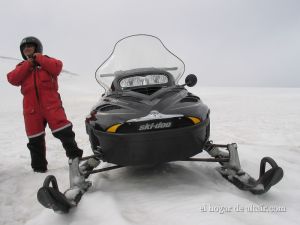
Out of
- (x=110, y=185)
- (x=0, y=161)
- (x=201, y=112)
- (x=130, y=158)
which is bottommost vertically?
(x=0, y=161)

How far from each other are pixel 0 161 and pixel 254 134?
5437 millimetres

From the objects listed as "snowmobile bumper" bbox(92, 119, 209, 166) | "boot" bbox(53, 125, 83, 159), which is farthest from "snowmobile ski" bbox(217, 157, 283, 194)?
"boot" bbox(53, 125, 83, 159)

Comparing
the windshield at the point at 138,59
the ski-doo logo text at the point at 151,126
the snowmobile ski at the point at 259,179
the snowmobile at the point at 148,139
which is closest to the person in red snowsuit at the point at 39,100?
the windshield at the point at 138,59

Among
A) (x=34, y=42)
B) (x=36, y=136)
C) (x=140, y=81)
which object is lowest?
(x=36, y=136)

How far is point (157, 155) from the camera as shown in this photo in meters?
3.22

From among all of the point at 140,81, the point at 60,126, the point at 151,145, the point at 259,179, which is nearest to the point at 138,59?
the point at 140,81

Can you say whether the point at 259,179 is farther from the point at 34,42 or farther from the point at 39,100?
the point at 34,42

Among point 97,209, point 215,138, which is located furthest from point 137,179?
point 215,138

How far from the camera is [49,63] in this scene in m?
4.52

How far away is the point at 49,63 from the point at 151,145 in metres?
2.24

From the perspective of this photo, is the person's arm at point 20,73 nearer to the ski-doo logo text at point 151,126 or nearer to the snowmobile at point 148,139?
the snowmobile at point 148,139

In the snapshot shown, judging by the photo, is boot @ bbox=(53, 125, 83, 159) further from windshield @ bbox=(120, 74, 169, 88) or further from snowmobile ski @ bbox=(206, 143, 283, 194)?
snowmobile ski @ bbox=(206, 143, 283, 194)

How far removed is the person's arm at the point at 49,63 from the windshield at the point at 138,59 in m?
0.60

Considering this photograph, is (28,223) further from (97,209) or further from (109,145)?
(109,145)
